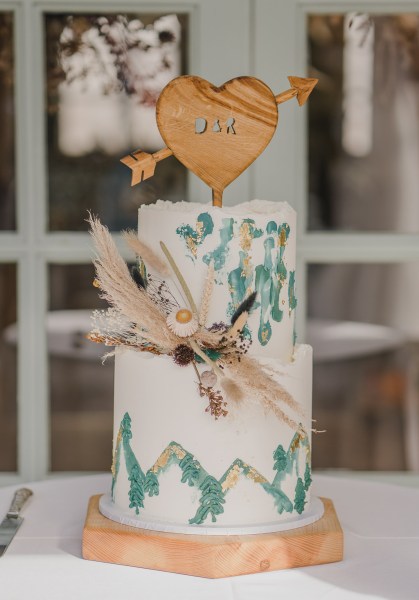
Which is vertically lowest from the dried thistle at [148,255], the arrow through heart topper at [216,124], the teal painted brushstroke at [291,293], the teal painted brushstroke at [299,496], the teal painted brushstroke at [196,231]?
the teal painted brushstroke at [299,496]

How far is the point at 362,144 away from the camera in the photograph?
4945 mm

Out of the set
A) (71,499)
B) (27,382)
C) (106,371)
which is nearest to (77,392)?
(106,371)

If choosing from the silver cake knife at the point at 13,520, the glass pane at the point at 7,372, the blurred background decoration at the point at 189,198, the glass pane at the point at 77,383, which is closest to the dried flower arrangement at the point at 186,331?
the silver cake knife at the point at 13,520

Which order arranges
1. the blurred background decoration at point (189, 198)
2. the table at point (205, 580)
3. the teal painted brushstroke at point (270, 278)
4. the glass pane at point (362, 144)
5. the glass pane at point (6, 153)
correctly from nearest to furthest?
the table at point (205, 580), the teal painted brushstroke at point (270, 278), the blurred background decoration at point (189, 198), the glass pane at point (6, 153), the glass pane at point (362, 144)

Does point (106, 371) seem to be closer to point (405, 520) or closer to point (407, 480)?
point (407, 480)

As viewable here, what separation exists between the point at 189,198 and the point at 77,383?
9.40ft

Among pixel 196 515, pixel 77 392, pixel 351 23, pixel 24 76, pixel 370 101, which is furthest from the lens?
pixel 370 101

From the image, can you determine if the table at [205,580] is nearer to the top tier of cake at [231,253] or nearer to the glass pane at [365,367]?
the top tier of cake at [231,253]

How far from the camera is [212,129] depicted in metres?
1.17

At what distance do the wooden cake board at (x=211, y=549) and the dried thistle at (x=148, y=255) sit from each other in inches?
12.4

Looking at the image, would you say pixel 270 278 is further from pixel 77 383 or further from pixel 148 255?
pixel 77 383

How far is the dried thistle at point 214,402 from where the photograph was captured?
1.09m

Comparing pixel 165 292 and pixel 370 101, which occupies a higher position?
pixel 370 101

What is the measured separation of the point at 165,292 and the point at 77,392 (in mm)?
3528
